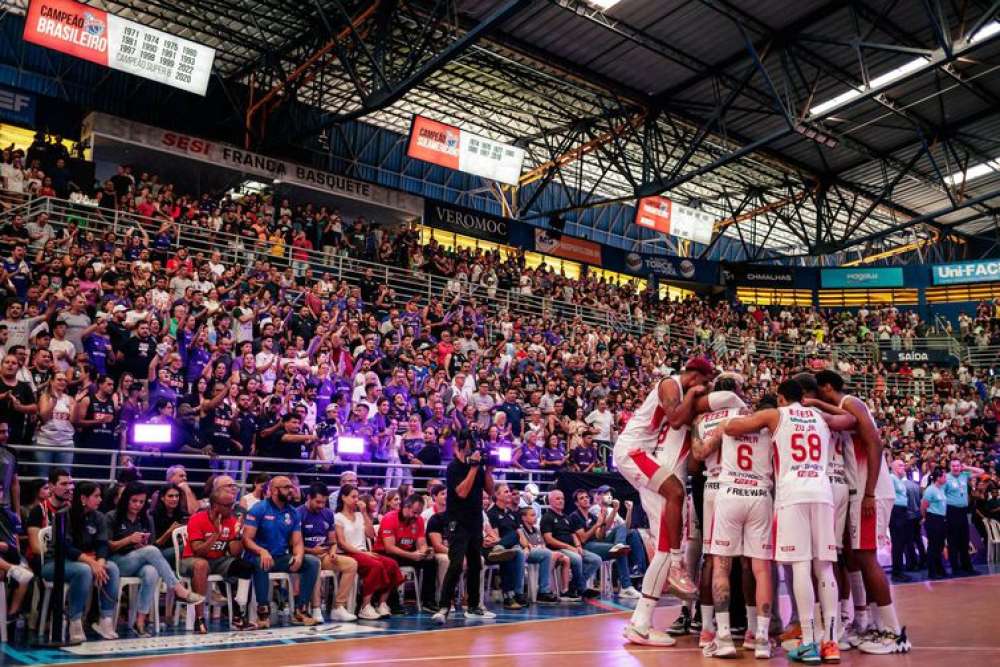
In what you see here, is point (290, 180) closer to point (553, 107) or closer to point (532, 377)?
point (553, 107)

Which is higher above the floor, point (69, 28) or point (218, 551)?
point (69, 28)

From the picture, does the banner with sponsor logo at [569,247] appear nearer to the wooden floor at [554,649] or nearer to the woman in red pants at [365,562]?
the woman in red pants at [365,562]

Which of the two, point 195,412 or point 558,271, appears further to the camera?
point 558,271

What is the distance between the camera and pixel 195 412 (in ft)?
38.2

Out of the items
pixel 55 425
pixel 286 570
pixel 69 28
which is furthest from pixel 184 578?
pixel 69 28

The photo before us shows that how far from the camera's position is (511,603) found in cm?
1070

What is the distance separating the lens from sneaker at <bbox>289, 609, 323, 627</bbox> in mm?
9144

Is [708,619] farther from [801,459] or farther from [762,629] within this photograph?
[801,459]

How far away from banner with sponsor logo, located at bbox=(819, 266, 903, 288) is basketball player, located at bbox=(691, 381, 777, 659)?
36603 millimetres

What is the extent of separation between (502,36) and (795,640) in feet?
61.0

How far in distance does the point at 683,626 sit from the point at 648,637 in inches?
30.7

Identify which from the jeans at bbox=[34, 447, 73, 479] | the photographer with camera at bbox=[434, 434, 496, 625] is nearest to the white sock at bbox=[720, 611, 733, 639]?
the photographer with camera at bbox=[434, 434, 496, 625]

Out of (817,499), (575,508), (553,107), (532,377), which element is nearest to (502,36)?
(553,107)

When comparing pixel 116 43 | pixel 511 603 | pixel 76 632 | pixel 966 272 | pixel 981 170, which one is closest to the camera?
pixel 76 632
